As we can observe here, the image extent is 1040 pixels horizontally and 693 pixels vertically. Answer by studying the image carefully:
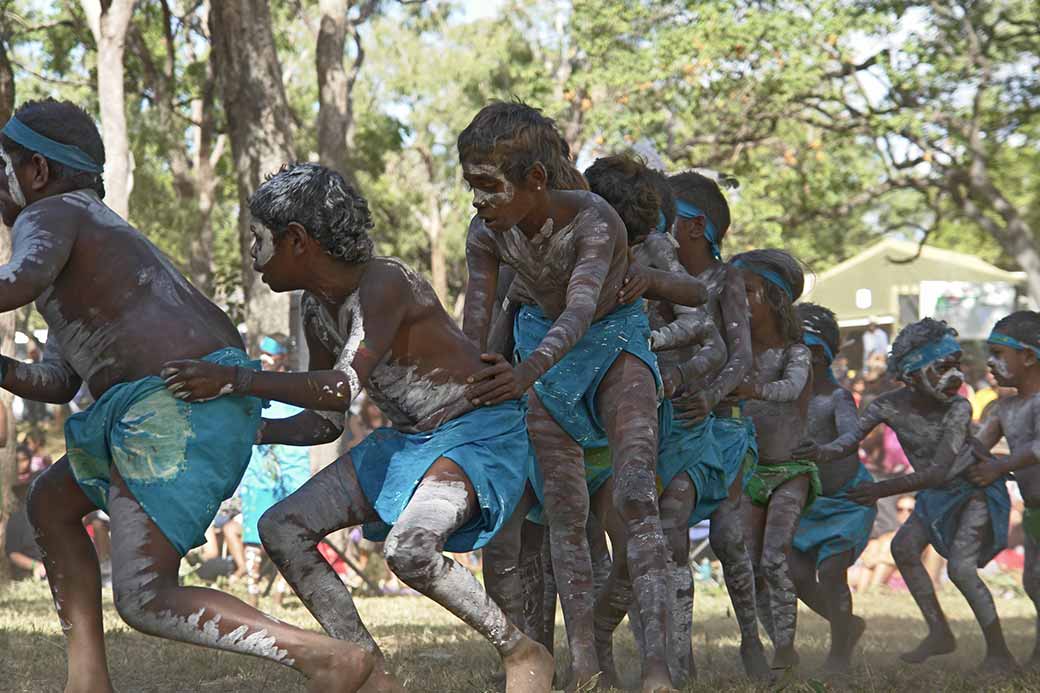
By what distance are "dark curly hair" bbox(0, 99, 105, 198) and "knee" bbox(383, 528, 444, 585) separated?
5.08ft

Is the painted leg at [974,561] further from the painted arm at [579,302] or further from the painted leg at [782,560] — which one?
the painted arm at [579,302]

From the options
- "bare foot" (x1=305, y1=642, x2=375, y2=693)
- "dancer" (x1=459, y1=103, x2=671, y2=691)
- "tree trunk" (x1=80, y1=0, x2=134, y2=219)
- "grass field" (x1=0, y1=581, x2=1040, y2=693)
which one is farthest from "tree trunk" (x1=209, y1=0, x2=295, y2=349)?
"bare foot" (x1=305, y1=642, x2=375, y2=693)

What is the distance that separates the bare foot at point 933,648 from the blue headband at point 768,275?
6.89 feet

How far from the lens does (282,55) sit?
29.7m

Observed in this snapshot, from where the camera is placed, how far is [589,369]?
16.1ft

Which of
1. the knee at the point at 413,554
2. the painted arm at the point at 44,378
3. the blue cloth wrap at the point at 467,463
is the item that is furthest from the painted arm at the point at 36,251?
the knee at the point at 413,554

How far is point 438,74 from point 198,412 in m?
33.0

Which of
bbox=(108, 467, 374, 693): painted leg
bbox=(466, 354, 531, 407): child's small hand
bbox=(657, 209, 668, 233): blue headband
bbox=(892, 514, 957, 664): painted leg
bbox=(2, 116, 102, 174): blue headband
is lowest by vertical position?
bbox=(892, 514, 957, 664): painted leg

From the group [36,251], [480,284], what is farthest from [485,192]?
[36,251]

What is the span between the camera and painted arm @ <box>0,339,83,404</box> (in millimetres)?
4246

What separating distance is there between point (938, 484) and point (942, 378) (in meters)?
0.54

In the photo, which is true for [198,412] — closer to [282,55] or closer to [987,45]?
[987,45]

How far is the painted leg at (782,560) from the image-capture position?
20.5ft

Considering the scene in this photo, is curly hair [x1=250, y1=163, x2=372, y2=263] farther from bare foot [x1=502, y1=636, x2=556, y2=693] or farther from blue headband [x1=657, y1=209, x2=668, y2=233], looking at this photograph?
blue headband [x1=657, y1=209, x2=668, y2=233]
